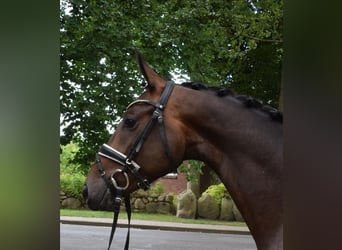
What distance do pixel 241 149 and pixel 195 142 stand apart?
19 centimetres

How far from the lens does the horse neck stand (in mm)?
1701

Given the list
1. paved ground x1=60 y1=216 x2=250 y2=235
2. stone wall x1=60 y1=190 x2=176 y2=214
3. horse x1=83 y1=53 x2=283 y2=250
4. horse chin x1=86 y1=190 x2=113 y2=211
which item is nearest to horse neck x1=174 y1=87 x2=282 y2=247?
horse x1=83 y1=53 x2=283 y2=250

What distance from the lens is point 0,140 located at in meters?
1.37

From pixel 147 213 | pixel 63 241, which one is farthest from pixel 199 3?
pixel 147 213

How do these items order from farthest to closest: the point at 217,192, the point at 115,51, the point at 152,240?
the point at 217,192 < the point at 152,240 < the point at 115,51

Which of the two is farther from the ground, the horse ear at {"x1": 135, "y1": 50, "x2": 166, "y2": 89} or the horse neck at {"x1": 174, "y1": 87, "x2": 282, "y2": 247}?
the horse ear at {"x1": 135, "y1": 50, "x2": 166, "y2": 89}

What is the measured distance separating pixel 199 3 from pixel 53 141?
17.9ft

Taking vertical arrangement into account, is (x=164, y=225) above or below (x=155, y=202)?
below

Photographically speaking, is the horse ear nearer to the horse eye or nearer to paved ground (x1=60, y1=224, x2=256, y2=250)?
the horse eye

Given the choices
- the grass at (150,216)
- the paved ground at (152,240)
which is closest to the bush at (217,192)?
the grass at (150,216)

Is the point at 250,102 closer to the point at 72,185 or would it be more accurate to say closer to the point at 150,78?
the point at 150,78

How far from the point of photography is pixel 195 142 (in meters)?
1.85

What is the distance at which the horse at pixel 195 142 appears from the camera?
1735 millimetres

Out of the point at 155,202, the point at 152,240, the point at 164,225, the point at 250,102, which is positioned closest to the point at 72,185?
the point at 164,225
